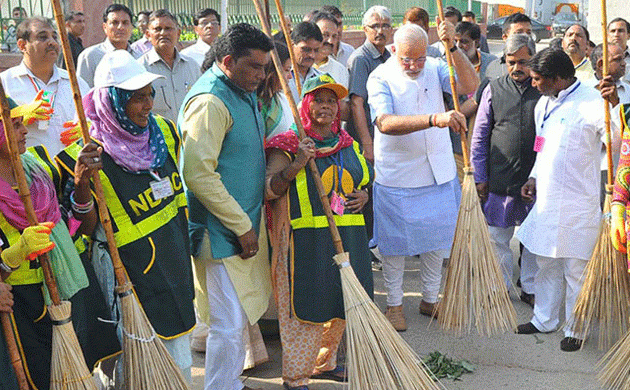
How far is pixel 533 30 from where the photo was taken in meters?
34.8

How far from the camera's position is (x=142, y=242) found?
3363mm

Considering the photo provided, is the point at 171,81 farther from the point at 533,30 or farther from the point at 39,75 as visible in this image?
the point at 533,30

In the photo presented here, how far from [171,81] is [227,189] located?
249 centimetres

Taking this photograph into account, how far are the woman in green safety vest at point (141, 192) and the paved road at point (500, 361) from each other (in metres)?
1.02

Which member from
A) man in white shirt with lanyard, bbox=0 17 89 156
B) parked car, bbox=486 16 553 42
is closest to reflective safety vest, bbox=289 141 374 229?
man in white shirt with lanyard, bbox=0 17 89 156

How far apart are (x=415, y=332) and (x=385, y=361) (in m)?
A: 1.41

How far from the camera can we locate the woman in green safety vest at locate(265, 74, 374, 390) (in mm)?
4023

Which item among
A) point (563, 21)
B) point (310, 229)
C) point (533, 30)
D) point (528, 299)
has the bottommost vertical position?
point (528, 299)

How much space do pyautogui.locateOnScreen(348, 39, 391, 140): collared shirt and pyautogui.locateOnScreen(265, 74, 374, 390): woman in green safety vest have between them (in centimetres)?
170

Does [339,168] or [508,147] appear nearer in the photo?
[339,168]

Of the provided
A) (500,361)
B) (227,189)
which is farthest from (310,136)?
(500,361)

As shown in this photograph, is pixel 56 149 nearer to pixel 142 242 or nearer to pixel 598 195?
pixel 142 242

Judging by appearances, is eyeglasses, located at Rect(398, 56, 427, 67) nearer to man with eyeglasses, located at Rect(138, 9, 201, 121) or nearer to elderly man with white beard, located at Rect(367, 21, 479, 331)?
elderly man with white beard, located at Rect(367, 21, 479, 331)

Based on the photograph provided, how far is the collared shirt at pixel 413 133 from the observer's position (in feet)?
16.1
